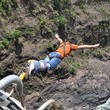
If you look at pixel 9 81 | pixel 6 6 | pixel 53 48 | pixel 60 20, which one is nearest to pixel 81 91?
pixel 53 48

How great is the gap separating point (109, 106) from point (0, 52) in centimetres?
375

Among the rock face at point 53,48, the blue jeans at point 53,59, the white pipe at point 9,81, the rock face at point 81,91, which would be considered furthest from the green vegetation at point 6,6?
the white pipe at point 9,81

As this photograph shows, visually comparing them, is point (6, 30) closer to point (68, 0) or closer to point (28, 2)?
point (28, 2)

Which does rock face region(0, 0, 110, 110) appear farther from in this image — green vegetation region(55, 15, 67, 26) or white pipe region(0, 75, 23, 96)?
white pipe region(0, 75, 23, 96)

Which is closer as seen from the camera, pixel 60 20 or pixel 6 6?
pixel 6 6

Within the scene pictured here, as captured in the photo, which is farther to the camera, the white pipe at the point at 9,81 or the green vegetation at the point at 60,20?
the green vegetation at the point at 60,20

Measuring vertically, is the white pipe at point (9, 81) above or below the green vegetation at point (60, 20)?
above

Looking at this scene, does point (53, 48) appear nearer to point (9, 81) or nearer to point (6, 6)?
point (6, 6)

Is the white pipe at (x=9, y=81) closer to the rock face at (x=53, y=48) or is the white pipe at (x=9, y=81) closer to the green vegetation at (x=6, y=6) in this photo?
the rock face at (x=53, y=48)

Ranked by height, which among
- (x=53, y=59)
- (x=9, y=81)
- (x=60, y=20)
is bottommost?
(x=53, y=59)

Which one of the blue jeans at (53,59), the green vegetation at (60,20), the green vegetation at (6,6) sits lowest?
the blue jeans at (53,59)

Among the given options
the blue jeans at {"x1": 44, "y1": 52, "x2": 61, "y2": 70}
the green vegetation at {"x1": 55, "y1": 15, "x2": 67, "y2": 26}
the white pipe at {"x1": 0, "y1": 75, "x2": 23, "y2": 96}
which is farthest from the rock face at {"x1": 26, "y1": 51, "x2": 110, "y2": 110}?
the white pipe at {"x1": 0, "y1": 75, "x2": 23, "y2": 96}

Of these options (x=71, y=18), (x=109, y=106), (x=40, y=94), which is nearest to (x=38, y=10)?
(x=71, y=18)

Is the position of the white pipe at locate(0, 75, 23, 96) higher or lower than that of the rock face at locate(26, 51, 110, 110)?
higher
